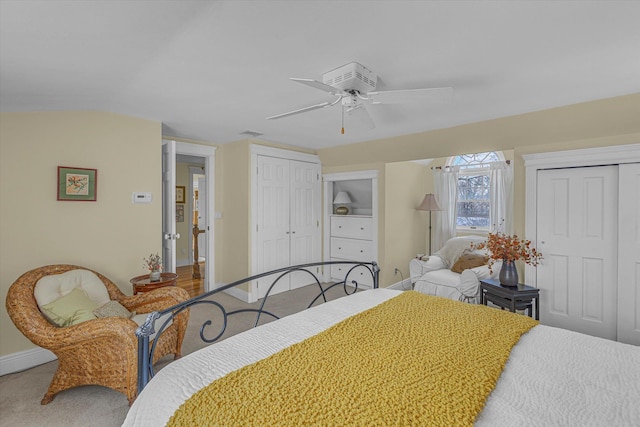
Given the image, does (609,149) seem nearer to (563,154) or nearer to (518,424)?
(563,154)

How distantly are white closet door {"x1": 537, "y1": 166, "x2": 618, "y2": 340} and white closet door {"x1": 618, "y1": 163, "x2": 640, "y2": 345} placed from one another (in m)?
0.06

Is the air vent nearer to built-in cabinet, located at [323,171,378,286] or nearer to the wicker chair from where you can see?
built-in cabinet, located at [323,171,378,286]

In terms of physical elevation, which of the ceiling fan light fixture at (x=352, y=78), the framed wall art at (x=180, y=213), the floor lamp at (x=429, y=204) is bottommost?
the framed wall art at (x=180, y=213)

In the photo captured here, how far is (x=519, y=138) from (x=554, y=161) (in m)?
0.41

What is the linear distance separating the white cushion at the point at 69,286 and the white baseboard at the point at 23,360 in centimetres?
81

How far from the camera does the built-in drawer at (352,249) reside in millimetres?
4875

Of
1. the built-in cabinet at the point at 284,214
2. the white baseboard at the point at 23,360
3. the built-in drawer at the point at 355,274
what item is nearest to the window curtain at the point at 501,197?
the built-in drawer at the point at 355,274

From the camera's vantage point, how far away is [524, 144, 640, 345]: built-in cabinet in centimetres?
276

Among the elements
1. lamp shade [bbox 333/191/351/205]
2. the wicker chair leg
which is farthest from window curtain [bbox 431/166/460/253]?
the wicker chair leg

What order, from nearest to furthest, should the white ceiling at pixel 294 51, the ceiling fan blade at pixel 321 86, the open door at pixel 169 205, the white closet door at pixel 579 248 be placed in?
the white ceiling at pixel 294 51 < the ceiling fan blade at pixel 321 86 < the white closet door at pixel 579 248 < the open door at pixel 169 205

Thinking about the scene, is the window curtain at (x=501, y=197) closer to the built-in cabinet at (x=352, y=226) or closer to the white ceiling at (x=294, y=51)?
the white ceiling at (x=294, y=51)

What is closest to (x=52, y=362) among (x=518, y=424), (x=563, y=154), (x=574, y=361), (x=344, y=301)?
(x=344, y=301)

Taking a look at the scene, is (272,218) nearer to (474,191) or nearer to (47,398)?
(47,398)

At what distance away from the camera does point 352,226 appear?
509 cm
